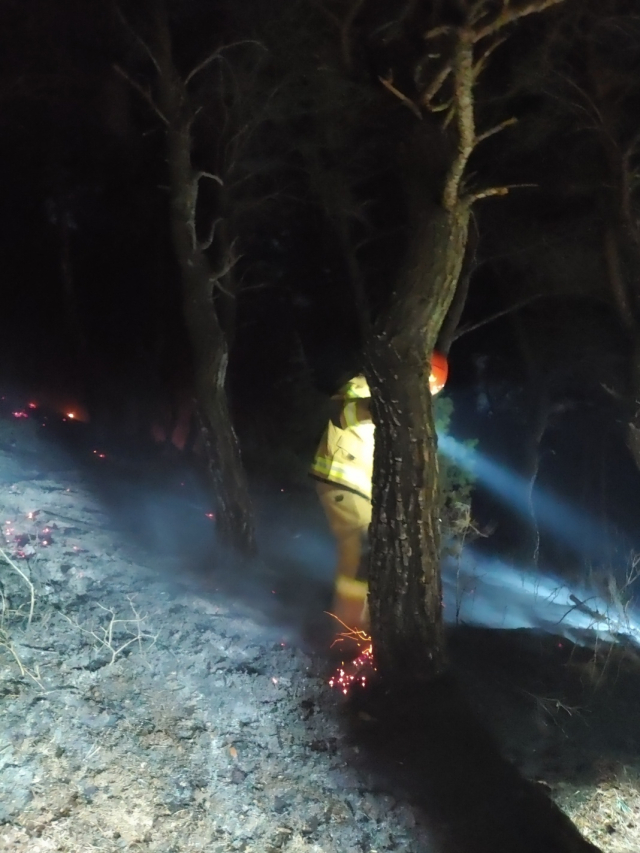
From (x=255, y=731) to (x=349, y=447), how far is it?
5.82ft

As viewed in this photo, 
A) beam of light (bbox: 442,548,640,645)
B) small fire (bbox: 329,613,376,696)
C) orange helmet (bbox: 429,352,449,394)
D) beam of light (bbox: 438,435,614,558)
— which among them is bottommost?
beam of light (bbox: 438,435,614,558)

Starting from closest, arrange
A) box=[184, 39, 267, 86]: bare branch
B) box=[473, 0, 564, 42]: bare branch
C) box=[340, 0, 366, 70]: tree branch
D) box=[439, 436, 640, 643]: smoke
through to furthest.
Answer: box=[473, 0, 564, 42]: bare branch → box=[340, 0, 366, 70]: tree branch → box=[184, 39, 267, 86]: bare branch → box=[439, 436, 640, 643]: smoke

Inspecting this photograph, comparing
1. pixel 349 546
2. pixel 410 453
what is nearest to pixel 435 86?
pixel 410 453

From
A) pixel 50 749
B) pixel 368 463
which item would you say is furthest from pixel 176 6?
pixel 50 749

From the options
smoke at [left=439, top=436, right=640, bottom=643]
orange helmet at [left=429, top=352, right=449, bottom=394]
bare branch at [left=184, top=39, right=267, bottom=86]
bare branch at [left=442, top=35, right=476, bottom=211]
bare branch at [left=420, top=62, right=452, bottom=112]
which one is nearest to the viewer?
bare branch at [left=442, top=35, right=476, bottom=211]

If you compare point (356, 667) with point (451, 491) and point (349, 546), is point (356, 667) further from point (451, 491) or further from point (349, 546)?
point (451, 491)

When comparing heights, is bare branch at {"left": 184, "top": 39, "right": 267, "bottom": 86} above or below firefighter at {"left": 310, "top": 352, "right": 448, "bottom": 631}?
above

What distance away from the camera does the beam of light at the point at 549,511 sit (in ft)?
43.0

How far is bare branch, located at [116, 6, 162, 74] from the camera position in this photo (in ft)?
19.1

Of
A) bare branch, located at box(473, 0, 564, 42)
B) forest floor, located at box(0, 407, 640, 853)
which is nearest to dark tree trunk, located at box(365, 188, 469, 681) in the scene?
forest floor, located at box(0, 407, 640, 853)

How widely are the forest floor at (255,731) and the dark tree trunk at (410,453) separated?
1.25 feet

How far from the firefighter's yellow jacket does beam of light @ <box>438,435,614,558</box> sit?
724 cm

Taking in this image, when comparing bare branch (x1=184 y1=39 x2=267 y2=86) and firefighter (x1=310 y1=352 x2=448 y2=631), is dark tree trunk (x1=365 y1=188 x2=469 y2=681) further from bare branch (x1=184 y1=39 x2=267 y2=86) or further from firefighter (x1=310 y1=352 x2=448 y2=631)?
bare branch (x1=184 y1=39 x2=267 y2=86)

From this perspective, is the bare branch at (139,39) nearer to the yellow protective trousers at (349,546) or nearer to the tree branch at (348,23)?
the tree branch at (348,23)
